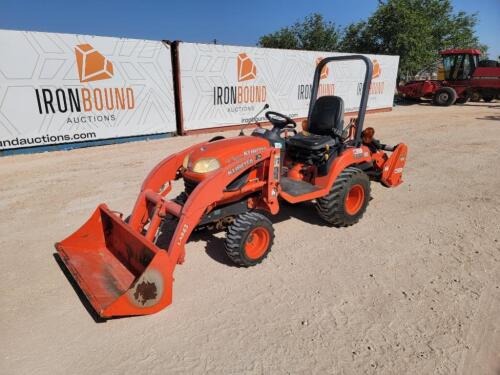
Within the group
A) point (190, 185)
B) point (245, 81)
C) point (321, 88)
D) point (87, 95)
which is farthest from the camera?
point (321, 88)

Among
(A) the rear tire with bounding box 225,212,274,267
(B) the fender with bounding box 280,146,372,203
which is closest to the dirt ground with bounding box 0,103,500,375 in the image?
(A) the rear tire with bounding box 225,212,274,267

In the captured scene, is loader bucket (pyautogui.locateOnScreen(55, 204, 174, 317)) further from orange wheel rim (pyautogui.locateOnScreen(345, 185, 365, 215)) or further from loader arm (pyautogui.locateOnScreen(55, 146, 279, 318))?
orange wheel rim (pyautogui.locateOnScreen(345, 185, 365, 215))

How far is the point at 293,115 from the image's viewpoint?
1256cm

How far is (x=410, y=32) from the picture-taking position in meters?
22.0

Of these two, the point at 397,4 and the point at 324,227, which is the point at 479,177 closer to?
the point at 324,227

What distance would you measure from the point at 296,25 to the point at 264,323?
1290 inches

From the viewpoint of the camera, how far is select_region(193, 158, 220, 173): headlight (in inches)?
126

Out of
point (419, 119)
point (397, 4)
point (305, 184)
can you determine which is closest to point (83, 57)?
point (305, 184)

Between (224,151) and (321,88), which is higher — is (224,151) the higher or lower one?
the lower one

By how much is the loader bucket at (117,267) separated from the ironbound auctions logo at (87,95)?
5672 millimetres

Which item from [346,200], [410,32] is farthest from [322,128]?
[410,32]

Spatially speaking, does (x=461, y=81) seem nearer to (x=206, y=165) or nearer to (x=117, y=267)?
(x=206, y=165)

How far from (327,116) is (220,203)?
180cm

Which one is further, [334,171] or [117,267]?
[334,171]
